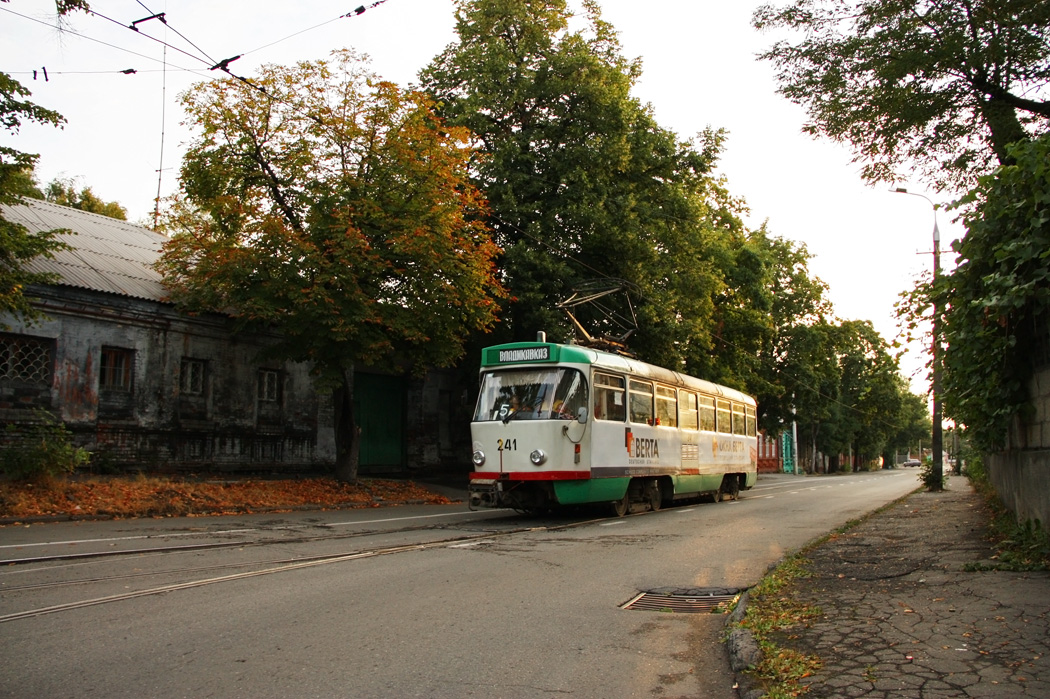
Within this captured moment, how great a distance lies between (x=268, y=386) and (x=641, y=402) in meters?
11.8

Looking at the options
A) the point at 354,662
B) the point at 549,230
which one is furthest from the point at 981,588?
the point at 549,230

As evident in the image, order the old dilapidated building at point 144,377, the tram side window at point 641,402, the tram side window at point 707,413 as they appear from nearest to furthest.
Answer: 1. the tram side window at point 641,402
2. the old dilapidated building at point 144,377
3. the tram side window at point 707,413

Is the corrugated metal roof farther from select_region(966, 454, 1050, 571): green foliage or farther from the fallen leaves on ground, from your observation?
select_region(966, 454, 1050, 571): green foliage

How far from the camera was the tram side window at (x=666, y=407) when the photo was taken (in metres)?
18.2

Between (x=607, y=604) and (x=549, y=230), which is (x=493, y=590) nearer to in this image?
(x=607, y=604)

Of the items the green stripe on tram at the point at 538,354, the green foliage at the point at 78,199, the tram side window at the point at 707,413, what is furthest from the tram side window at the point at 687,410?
the green foliage at the point at 78,199

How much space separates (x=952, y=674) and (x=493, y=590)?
4275 mm

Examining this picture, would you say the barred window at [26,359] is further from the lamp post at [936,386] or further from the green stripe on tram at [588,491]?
the lamp post at [936,386]

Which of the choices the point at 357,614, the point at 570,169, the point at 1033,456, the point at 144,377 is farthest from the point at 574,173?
the point at 357,614

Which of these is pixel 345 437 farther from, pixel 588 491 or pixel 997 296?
pixel 997 296

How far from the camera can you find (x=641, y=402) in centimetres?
1728

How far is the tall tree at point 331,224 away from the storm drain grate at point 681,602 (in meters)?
12.1

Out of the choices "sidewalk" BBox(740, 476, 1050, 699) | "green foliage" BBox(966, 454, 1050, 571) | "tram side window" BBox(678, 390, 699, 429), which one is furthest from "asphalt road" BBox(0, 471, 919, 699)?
"tram side window" BBox(678, 390, 699, 429)

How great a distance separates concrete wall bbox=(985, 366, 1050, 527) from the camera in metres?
8.28
